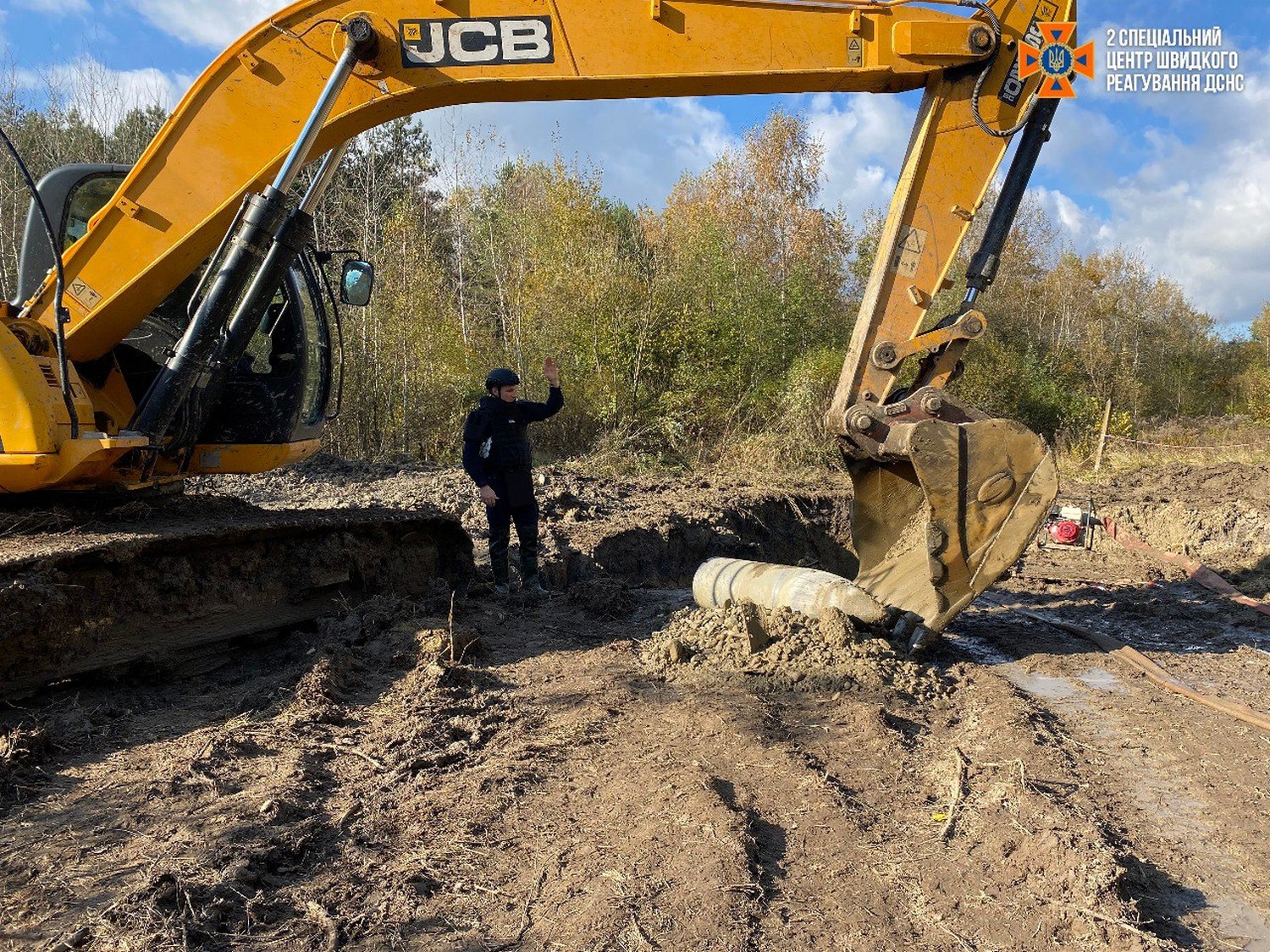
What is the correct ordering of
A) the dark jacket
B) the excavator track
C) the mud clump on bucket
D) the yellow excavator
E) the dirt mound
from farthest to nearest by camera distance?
the dirt mound
the dark jacket
the mud clump on bucket
the yellow excavator
the excavator track

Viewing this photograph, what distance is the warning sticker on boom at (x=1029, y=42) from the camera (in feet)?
18.7

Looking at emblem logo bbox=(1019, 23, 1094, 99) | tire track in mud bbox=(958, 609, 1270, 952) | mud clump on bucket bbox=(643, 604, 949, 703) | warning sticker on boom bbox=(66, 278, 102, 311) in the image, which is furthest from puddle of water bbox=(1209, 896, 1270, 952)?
warning sticker on boom bbox=(66, 278, 102, 311)

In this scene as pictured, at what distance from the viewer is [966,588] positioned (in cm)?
555

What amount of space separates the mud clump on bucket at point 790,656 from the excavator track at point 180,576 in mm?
2165

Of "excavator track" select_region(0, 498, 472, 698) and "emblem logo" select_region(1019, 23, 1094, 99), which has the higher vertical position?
"emblem logo" select_region(1019, 23, 1094, 99)

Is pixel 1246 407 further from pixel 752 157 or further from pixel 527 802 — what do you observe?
pixel 527 802

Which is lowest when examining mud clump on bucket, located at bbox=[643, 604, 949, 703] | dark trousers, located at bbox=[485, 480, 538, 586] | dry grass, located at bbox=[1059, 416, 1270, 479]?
dry grass, located at bbox=[1059, 416, 1270, 479]

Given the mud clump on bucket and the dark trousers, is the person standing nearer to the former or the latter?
the dark trousers

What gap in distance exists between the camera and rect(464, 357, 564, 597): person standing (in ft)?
24.1

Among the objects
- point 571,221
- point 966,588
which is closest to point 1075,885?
point 966,588

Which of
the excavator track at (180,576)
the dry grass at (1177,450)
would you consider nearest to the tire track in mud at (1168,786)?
the excavator track at (180,576)

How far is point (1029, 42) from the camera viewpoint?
18.7ft

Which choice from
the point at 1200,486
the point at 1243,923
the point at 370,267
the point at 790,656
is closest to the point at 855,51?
the point at 370,267

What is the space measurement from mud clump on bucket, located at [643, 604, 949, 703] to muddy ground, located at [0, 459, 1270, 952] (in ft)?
0.06
